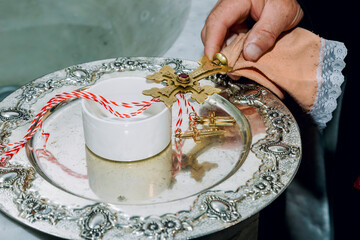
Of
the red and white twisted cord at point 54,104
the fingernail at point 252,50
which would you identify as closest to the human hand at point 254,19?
the fingernail at point 252,50

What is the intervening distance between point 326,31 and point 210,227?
421 millimetres

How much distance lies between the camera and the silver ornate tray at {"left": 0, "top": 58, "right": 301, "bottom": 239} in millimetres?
391

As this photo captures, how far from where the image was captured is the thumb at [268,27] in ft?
1.89

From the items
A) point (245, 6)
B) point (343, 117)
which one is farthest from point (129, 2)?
point (343, 117)

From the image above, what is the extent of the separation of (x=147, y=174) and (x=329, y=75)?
30 centimetres

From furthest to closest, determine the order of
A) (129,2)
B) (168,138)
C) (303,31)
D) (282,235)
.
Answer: (129,2)
(282,235)
(303,31)
(168,138)

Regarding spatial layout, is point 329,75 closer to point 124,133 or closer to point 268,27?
point 268,27

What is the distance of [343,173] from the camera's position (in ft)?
2.17

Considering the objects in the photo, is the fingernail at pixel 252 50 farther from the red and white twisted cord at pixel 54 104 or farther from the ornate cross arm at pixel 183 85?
the red and white twisted cord at pixel 54 104

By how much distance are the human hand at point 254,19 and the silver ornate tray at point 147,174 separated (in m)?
0.06

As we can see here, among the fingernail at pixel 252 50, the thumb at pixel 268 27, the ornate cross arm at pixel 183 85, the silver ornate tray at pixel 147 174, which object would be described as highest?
the thumb at pixel 268 27

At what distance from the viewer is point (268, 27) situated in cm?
59

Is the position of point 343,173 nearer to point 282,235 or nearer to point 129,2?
point 282,235

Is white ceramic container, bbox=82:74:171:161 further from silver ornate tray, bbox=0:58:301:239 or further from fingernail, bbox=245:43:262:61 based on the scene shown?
fingernail, bbox=245:43:262:61
